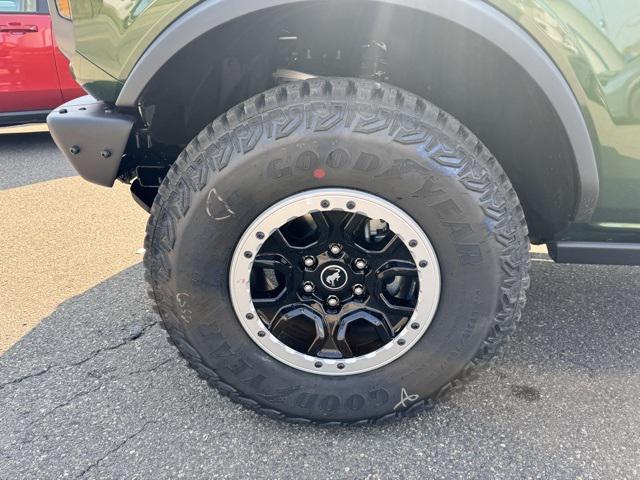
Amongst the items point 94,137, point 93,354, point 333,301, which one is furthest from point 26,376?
point 333,301

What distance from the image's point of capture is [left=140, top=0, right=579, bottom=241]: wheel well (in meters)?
1.49

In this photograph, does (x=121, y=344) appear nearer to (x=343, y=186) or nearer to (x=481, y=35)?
(x=343, y=186)

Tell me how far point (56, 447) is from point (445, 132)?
1601mm

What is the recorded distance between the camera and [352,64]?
182cm

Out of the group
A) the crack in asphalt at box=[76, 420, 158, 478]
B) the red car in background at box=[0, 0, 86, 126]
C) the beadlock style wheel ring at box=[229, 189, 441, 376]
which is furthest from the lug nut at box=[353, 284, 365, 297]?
the red car in background at box=[0, 0, 86, 126]

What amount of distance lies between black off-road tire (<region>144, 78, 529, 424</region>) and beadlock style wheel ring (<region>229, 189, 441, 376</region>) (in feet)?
0.13

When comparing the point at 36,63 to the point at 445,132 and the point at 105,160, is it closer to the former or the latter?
the point at 105,160

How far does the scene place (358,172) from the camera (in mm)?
1410

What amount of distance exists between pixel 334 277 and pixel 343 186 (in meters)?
0.31

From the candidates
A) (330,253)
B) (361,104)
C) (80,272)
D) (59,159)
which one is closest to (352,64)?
(361,104)

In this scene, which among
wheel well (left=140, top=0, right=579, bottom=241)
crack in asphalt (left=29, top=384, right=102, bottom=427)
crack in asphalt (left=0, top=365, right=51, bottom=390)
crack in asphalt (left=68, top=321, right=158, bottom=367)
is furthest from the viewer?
crack in asphalt (left=68, top=321, right=158, bottom=367)

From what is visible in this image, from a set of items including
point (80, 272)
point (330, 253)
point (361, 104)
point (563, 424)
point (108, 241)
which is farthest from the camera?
point (108, 241)

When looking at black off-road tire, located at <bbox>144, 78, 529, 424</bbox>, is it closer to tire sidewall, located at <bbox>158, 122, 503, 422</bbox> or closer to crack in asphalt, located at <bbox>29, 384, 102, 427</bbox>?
tire sidewall, located at <bbox>158, 122, 503, 422</bbox>

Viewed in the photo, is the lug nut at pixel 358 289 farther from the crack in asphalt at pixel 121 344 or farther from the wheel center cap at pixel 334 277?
the crack in asphalt at pixel 121 344
